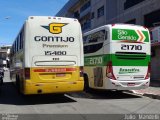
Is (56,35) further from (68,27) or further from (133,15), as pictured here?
(133,15)

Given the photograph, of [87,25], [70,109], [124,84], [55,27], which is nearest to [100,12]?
[87,25]

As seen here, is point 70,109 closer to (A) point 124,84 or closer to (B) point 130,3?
(A) point 124,84

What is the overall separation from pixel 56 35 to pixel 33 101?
2.90 m

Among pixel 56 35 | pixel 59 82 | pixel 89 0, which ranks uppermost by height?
pixel 89 0

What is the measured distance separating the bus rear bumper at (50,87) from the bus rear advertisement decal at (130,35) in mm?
2819

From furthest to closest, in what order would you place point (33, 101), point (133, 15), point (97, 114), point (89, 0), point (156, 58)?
point (89, 0)
point (133, 15)
point (156, 58)
point (33, 101)
point (97, 114)

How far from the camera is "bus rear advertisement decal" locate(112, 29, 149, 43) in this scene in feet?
50.6

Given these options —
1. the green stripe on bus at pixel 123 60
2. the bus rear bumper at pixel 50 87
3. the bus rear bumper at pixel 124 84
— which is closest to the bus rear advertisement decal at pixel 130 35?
the green stripe on bus at pixel 123 60

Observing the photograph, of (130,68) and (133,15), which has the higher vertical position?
(133,15)

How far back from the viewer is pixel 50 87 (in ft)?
44.4

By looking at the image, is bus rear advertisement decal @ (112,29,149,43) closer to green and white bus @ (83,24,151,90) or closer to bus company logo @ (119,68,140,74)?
green and white bus @ (83,24,151,90)

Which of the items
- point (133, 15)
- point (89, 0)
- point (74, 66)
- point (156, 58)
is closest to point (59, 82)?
point (74, 66)

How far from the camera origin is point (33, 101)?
48.2 feet

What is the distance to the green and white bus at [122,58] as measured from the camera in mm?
15406
